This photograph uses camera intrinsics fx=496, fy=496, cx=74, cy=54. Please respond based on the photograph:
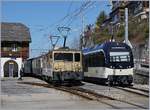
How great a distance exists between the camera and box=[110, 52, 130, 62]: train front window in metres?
33.1

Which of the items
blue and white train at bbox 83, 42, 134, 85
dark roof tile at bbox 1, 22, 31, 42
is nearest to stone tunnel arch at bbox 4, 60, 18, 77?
dark roof tile at bbox 1, 22, 31, 42

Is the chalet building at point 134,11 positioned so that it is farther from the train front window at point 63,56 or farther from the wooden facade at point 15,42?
the train front window at point 63,56

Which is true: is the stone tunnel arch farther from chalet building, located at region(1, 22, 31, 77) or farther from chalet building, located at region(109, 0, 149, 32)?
chalet building, located at region(109, 0, 149, 32)

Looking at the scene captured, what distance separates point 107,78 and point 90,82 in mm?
6751

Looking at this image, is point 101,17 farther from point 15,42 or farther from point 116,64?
point 116,64

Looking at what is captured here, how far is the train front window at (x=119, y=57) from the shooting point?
33.1m

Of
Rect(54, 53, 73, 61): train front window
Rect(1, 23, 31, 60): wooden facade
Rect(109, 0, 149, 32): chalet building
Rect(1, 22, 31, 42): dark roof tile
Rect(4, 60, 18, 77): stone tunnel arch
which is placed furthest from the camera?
Rect(1, 22, 31, 42): dark roof tile

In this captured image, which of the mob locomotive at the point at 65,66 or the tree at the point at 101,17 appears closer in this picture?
the mob locomotive at the point at 65,66

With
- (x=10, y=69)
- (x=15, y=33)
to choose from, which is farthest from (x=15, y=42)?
(x=10, y=69)

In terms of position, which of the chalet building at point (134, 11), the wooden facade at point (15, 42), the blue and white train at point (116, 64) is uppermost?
the chalet building at point (134, 11)

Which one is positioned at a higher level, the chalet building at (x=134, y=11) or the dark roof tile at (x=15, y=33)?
the chalet building at (x=134, y=11)

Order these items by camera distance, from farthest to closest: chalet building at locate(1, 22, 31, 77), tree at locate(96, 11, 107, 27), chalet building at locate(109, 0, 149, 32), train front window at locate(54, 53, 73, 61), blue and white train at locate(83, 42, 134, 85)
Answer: tree at locate(96, 11, 107, 27)
chalet building at locate(1, 22, 31, 77)
chalet building at locate(109, 0, 149, 32)
train front window at locate(54, 53, 73, 61)
blue and white train at locate(83, 42, 134, 85)

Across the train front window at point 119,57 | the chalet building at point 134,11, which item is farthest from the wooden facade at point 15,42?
the train front window at point 119,57

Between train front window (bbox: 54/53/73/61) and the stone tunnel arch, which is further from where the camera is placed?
the stone tunnel arch
